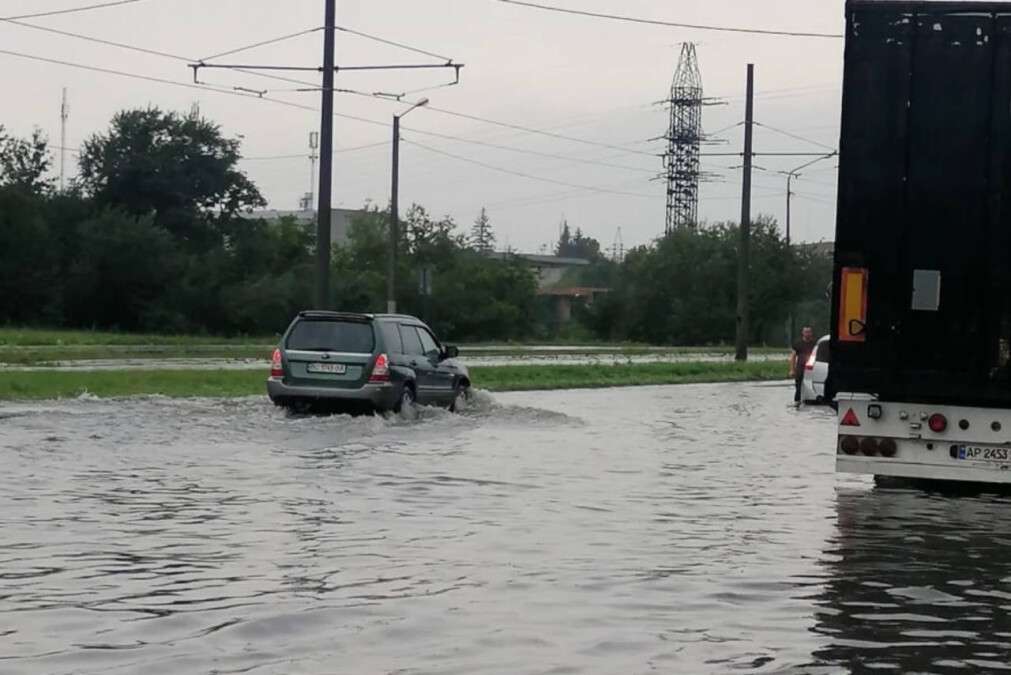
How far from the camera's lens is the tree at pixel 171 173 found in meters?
86.8

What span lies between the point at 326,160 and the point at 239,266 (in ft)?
169

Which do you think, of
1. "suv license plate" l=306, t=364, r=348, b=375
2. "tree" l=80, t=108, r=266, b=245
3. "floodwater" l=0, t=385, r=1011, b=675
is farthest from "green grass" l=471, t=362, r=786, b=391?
"tree" l=80, t=108, r=266, b=245

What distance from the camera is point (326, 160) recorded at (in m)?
35.0

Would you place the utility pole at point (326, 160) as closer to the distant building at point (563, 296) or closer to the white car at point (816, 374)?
the white car at point (816, 374)

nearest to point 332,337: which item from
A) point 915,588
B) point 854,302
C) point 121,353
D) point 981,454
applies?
point 854,302

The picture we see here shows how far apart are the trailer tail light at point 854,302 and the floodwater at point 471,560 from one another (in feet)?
5.11

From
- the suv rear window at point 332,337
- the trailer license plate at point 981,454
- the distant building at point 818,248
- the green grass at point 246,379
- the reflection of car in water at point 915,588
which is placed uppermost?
the distant building at point 818,248

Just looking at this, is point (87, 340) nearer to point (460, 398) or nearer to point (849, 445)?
point (460, 398)

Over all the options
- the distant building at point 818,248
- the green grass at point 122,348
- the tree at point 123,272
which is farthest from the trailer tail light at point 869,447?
the distant building at point 818,248

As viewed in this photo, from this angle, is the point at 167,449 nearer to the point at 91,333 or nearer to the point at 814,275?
the point at 91,333

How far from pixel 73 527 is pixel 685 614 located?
213 inches

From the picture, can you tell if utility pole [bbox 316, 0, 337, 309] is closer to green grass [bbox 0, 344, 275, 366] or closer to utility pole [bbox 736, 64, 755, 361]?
green grass [bbox 0, 344, 275, 366]

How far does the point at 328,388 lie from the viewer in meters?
26.0

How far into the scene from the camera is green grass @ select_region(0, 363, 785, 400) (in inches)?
1233
